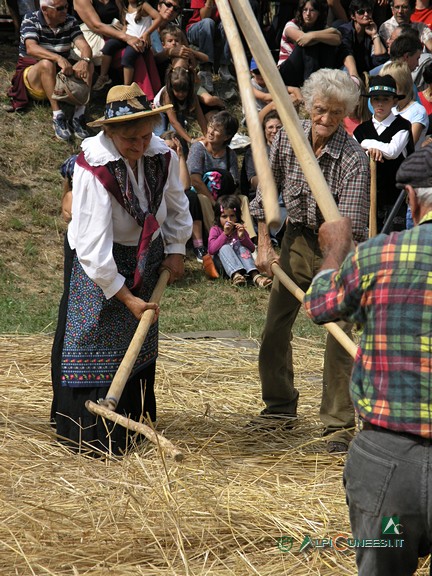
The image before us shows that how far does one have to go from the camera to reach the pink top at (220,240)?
972 cm

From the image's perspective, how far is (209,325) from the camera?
27.9 feet

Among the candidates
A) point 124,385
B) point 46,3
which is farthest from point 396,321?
point 46,3

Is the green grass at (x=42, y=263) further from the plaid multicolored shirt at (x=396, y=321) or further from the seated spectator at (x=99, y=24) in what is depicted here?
the plaid multicolored shirt at (x=396, y=321)

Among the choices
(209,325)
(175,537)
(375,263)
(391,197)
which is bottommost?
(175,537)

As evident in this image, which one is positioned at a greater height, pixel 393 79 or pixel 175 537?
pixel 393 79

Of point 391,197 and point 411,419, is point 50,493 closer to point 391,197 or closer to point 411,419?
point 411,419

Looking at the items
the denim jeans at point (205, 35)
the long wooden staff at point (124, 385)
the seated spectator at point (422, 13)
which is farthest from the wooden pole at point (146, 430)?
the seated spectator at point (422, 13)

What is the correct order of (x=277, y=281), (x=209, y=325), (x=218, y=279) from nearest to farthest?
(x=277, y=281) → (x=209, y=325) → (x=218, y=279)

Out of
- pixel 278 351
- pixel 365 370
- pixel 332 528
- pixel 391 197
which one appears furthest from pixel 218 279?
pixel 365 370

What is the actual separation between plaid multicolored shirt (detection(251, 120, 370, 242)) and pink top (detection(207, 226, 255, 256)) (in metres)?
4.25

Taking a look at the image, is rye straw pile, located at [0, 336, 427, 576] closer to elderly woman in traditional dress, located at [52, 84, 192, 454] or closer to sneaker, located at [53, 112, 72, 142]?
elderly woman in traditional dress, located at [52, 84, 192, 454]

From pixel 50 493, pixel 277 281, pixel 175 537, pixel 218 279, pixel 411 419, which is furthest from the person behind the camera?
pixel 218 279

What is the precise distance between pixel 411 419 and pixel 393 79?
6417mm

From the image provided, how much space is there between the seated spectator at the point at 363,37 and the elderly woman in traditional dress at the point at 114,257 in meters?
7.64
